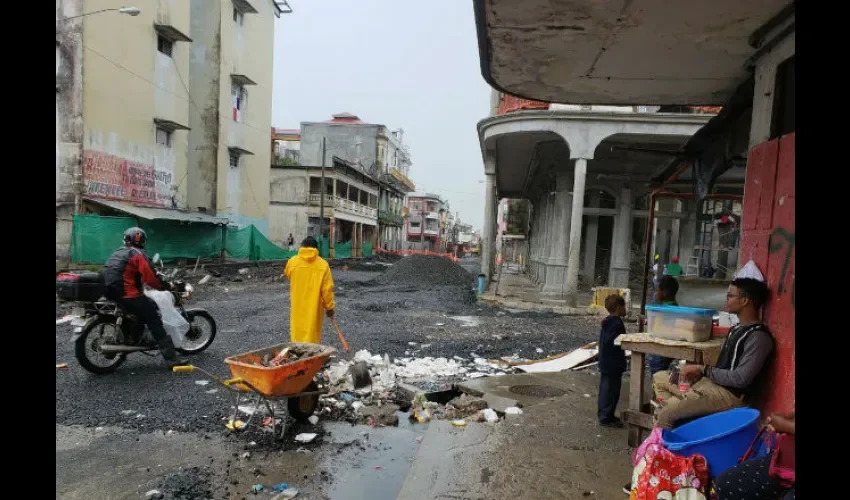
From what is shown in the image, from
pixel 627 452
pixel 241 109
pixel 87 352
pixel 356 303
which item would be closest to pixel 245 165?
pixel 241 109

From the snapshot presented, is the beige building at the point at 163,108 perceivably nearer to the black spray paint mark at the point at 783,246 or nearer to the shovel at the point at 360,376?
the shovel at the point at 360,376

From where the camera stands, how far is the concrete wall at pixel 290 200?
4038cm

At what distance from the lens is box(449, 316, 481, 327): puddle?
11.5 metres

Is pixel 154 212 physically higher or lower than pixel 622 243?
higher

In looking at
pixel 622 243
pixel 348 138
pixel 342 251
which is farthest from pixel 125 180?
pixel 348 138

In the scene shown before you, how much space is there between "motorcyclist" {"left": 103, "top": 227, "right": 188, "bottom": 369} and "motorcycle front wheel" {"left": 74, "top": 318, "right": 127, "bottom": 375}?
397 millimetres

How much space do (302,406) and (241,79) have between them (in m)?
26.5

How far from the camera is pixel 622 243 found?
16594 millimetres

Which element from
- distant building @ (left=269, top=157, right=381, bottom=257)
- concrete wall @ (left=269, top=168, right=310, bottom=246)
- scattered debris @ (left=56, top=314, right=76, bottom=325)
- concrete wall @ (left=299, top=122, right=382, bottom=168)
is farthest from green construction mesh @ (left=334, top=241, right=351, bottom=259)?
scattered debris @ (left=56, top=314, right=76, bottom=325)

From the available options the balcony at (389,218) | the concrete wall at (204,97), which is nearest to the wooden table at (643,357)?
the concrete wall at (204,97)

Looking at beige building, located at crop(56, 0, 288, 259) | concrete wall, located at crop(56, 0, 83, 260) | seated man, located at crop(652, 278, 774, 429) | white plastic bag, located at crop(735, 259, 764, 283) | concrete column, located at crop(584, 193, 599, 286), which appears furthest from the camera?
concrete column, located at crop(584, 193, 599, 286)

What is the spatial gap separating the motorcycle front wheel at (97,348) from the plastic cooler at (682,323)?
6311 mm

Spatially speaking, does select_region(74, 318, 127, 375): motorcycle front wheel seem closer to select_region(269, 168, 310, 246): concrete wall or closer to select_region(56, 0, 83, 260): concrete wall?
select_region(56, 0, 83, 260): concrete wall

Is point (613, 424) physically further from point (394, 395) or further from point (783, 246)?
point (783, 246)
